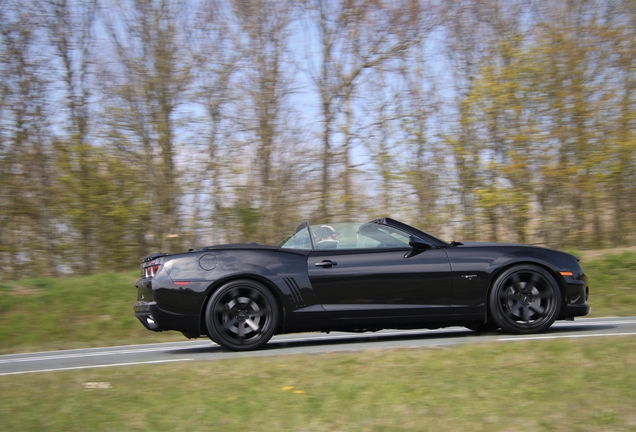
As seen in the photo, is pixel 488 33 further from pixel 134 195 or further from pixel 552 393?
pixel 552 393

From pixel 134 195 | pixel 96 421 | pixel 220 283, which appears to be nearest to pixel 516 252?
pixel 220 283

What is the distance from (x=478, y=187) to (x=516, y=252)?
972cm

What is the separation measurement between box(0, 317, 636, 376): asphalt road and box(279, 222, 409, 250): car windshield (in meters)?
1.02

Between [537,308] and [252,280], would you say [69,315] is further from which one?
[537,308]

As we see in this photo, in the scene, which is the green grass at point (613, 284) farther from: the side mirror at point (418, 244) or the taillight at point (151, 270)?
the taillight at point (151, 270)

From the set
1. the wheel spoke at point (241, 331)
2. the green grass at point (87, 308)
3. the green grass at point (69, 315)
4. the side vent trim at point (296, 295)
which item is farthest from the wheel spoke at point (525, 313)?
the green grass at point (69, 315)

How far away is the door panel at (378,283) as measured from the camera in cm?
736

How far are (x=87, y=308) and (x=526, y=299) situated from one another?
282 inches

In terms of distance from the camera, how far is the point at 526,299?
7.65 m

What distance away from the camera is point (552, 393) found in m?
4.73

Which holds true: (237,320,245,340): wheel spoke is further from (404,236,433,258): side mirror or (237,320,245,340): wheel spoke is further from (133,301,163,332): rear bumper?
(404,236,433,258): side mirror

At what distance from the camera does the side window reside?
25.1ft

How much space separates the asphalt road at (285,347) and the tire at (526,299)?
6.3 inches

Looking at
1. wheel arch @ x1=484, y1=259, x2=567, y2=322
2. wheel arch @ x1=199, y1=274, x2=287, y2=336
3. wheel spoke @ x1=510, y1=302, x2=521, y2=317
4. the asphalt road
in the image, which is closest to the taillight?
wheel arch @ x1=199, y1=274, x2=287, y2=336
